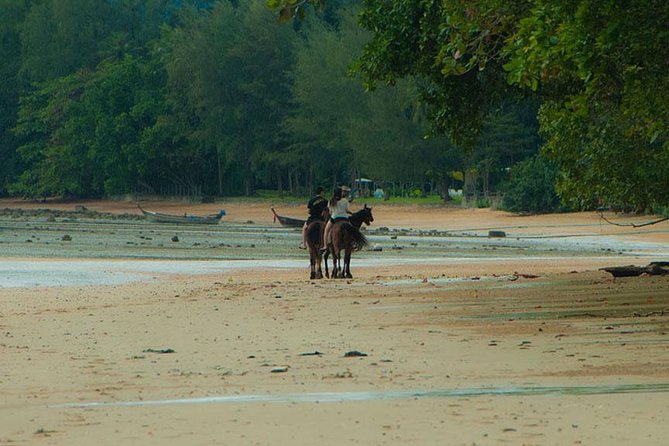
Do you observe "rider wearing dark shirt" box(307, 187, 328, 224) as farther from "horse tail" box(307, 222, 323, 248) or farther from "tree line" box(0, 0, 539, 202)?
"tree line" box(0, 0, 539, 202)

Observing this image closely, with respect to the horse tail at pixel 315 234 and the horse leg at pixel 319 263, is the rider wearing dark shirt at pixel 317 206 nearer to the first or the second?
the horse tail at pixel 315 234

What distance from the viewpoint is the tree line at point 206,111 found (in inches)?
3031

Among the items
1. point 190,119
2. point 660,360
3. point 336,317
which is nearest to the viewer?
point 660,360

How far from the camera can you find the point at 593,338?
14.7 m

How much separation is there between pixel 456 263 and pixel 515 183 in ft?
103

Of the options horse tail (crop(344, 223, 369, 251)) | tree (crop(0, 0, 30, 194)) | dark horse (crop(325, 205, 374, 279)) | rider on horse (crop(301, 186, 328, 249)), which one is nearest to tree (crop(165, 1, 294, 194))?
tree (crop(0, 0, 30, 194))

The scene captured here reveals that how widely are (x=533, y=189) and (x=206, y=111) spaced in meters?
34.5

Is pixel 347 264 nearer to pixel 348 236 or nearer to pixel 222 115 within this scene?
pixel 348 236

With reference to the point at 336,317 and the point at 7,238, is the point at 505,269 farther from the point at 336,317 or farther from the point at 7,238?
the point at 7,238

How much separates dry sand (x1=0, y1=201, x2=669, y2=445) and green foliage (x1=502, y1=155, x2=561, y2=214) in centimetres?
3850

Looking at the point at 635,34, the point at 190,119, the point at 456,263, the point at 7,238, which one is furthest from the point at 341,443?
the point at 190,119

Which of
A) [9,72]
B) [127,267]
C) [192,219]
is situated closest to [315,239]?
[127,267]

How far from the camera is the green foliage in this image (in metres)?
62.8

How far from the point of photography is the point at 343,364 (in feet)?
42.9
